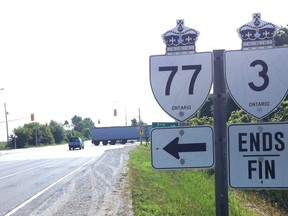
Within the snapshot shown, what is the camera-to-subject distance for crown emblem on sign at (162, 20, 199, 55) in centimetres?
319

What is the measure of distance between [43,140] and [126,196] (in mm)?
106876

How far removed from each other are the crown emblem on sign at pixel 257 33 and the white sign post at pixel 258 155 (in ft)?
1.76

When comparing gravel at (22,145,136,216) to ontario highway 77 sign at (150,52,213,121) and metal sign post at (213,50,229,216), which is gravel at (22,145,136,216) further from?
ontario highway 77 sign at (150,52,213,121)

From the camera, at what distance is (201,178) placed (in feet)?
50.7

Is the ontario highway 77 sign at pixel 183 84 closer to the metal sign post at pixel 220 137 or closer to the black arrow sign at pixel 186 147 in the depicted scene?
the metal sign post at pixel 220 137

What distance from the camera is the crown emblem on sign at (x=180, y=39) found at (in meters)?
3.19

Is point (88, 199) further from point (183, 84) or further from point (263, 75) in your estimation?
point (263, 75)

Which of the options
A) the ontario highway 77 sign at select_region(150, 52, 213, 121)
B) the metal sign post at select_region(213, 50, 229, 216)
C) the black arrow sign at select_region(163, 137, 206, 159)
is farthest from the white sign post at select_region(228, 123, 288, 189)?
the ontario highway 77 sign at select_region(150, 52, 213, 121)

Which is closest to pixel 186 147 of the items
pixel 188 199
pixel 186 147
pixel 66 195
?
pixel 186 147

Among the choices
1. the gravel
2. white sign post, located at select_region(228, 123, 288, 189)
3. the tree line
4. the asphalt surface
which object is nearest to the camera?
white sign post, located at select_region(228, 123, 288, 189)

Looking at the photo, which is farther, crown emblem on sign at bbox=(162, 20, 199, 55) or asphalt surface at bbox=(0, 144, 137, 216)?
asphalt surface at bbox=(0, 144, 137, 216)

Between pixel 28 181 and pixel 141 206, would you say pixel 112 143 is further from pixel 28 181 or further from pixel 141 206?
pixel 141 206

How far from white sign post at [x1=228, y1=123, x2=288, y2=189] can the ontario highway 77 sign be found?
33cm

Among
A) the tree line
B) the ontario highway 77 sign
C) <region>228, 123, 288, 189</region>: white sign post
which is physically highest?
the ontario highway 77 sign
